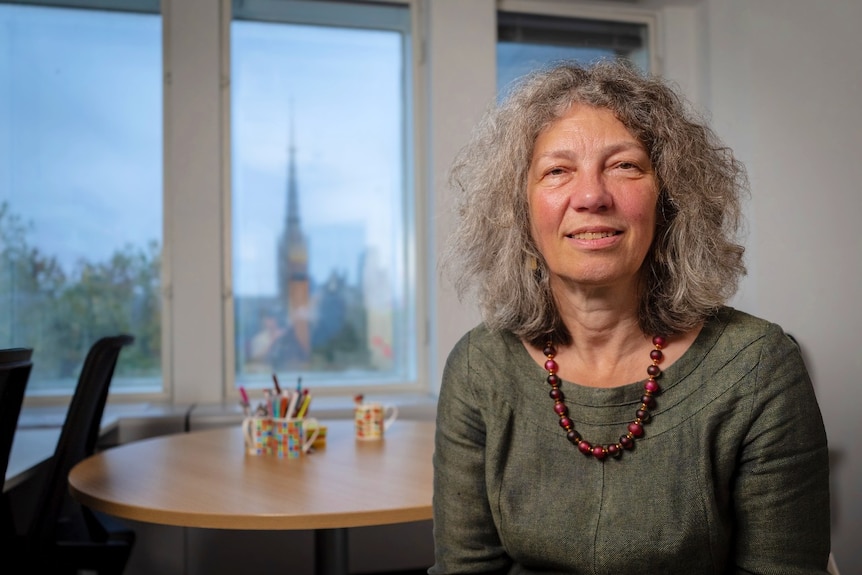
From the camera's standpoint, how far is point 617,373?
1213mm

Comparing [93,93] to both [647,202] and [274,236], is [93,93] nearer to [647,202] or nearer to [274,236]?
[274,236]

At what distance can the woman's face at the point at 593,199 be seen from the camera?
3.77ft

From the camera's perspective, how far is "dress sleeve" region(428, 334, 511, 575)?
4.00 feet

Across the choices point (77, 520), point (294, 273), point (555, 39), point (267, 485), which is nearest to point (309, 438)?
point (267, 485)

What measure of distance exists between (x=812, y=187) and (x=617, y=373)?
9.27 ft

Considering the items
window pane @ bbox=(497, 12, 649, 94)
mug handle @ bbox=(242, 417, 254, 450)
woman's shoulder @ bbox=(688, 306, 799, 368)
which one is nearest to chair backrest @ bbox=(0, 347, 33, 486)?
mug handle @ bbox=(242, 417, 254, 450)

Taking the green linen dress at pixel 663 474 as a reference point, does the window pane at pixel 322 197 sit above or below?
above

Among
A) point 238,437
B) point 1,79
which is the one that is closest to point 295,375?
point 238,437

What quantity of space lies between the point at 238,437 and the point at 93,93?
7.14 ft

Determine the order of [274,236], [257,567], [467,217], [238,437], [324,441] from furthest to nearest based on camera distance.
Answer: [274,236] < [257,567] < [238,437] < [324,441] < [467,217]

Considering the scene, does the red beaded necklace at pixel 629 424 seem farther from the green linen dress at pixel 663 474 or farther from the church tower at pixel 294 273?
the church tower at pixel 294 273

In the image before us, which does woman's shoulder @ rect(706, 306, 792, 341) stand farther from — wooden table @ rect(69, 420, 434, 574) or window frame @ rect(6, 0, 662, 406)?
window frame @ rect(6, 0, 662, 406)

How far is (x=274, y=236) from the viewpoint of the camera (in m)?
3.92

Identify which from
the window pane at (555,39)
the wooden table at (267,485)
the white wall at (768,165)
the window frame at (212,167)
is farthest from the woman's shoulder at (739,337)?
the window pane at (555,39)
